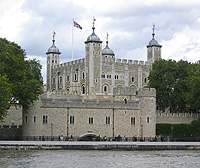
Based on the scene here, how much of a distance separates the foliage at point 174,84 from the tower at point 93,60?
1661cm

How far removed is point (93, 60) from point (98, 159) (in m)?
55.1

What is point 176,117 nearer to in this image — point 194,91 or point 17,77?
point 194,91

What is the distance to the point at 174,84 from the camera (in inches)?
3280

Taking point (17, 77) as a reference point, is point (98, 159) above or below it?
below

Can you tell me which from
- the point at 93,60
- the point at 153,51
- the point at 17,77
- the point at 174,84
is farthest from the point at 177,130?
the point at 153,51

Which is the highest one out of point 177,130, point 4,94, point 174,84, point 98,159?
point 174,84

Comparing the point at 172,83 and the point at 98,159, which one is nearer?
the point at 98,159

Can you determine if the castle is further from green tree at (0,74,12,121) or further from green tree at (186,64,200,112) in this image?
green tree at (186,64,200,112)

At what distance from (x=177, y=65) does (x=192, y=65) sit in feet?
6.97

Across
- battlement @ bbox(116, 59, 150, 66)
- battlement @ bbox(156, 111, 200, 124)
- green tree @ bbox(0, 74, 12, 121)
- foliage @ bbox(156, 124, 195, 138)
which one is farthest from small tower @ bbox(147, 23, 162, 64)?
green tree @ bbox(0, 74, 12, 121)

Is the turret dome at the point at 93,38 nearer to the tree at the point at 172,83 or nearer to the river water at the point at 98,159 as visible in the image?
the tree at the point at 172,83

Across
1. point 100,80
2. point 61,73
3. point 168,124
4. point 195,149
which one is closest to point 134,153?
point 195,149

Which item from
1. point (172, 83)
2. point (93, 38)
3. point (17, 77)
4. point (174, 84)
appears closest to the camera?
point (17, 77)

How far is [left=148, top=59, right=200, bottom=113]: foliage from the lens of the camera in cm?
8032
